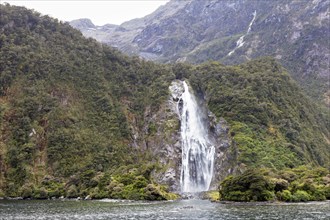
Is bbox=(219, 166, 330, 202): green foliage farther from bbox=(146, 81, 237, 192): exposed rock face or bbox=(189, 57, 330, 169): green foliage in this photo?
bbox=(146, 81, 237, 192): exposed rock face

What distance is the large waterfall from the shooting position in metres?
100

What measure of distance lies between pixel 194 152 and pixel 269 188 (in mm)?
40816

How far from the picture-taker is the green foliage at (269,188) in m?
64.7

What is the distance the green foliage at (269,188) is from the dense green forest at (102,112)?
15.7 metres

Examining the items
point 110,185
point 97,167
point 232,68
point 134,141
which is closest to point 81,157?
point 97,167

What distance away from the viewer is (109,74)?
458 feet

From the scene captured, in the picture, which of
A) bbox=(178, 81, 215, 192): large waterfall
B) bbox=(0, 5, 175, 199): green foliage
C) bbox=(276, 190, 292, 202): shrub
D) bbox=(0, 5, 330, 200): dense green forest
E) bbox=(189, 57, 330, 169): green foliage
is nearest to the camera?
bbox=(276, 190, 292, 202): shrub

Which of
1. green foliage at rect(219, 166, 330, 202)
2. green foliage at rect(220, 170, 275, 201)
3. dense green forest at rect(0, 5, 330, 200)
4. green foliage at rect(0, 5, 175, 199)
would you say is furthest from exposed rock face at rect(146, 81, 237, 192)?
green foliage at rect(220, 170, 275, 201)

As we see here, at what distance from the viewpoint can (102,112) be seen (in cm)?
12375

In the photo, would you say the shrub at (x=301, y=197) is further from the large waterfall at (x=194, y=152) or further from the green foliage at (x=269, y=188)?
the large waterfall at (x=194, y=152)

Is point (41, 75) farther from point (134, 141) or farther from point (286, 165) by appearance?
point (286, 165)

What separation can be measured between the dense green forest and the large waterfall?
6.43 meters

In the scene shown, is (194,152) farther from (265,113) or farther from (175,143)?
(265,113)

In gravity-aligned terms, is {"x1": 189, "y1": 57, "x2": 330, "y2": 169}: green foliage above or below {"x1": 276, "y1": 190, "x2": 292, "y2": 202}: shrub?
above
